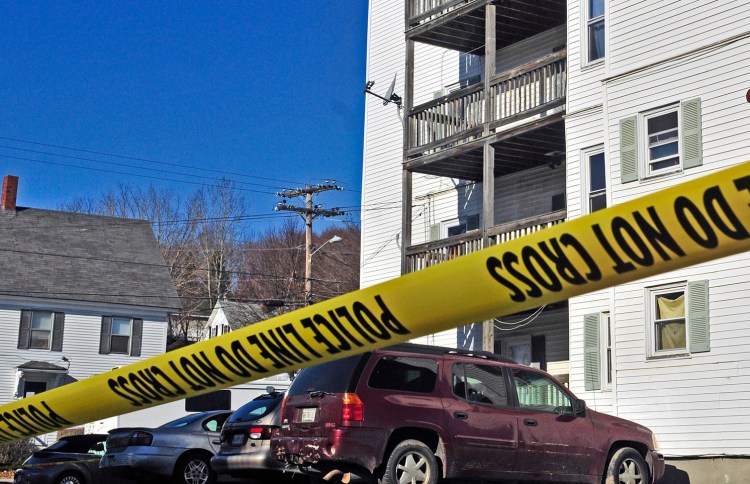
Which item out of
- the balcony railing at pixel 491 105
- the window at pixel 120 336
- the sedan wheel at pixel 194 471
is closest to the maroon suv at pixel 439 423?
the sedan wheel at pixel 194 471

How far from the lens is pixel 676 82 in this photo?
1941 centimetres

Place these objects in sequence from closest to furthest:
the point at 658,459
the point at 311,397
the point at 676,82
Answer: the point at 311,397, the point at 658,459, the point at 676,82

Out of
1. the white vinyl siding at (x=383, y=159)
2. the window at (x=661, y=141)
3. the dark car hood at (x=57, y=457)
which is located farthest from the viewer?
the white vinyl siding at (x=383, y=159)

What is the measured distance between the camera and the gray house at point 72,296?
45.8 meters

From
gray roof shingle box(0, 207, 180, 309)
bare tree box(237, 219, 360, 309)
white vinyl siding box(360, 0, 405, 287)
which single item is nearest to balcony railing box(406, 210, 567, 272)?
white vinyl siding box(360, 0, 405, 287)

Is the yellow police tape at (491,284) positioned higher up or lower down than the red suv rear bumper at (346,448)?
higher up

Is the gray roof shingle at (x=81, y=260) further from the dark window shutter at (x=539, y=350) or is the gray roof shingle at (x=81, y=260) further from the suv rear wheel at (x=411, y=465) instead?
the suv rear wheel at (x=411, y=465)

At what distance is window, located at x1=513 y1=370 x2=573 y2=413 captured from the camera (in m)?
13.0

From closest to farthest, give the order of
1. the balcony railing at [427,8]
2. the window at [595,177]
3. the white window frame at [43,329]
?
the window at [595,177], the balcony railing at [427,8], the white window frame at [43,329]

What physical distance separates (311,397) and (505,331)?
13053mm

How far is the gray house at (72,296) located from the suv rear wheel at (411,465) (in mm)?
36044

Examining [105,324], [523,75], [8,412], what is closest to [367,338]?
[8,412]

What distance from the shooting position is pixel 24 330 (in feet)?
151

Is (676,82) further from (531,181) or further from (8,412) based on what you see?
(8,412)
